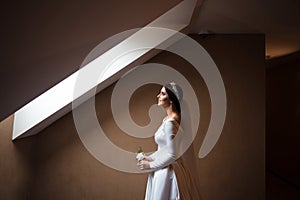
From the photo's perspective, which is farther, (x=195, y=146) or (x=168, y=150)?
(x=195, y=146)

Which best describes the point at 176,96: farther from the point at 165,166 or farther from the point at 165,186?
the point at 165,186

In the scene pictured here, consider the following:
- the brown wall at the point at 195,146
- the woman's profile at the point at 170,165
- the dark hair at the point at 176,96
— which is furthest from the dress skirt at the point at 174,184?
the brown wall at the point at 195,146

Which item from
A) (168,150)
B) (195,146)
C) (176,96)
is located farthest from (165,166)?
(195,146)

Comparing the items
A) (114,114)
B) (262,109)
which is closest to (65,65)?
(114,114)

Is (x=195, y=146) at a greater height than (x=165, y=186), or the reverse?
(x=195, y=146)

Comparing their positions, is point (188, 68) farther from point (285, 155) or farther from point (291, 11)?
Answer: point (285, 155)

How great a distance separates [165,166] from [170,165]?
0.04 metres

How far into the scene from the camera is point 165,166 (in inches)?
103

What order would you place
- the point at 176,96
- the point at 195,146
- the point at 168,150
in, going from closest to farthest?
the point at 168,150 < the point at 176,96 < the point at 195,146

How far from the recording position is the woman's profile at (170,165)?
2561 mm

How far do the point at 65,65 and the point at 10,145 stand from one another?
107 cm

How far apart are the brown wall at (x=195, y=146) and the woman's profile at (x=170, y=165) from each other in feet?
2.81

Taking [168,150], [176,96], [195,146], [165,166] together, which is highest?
[176,96]

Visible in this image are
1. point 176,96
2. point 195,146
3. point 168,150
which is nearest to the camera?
point 168,150
